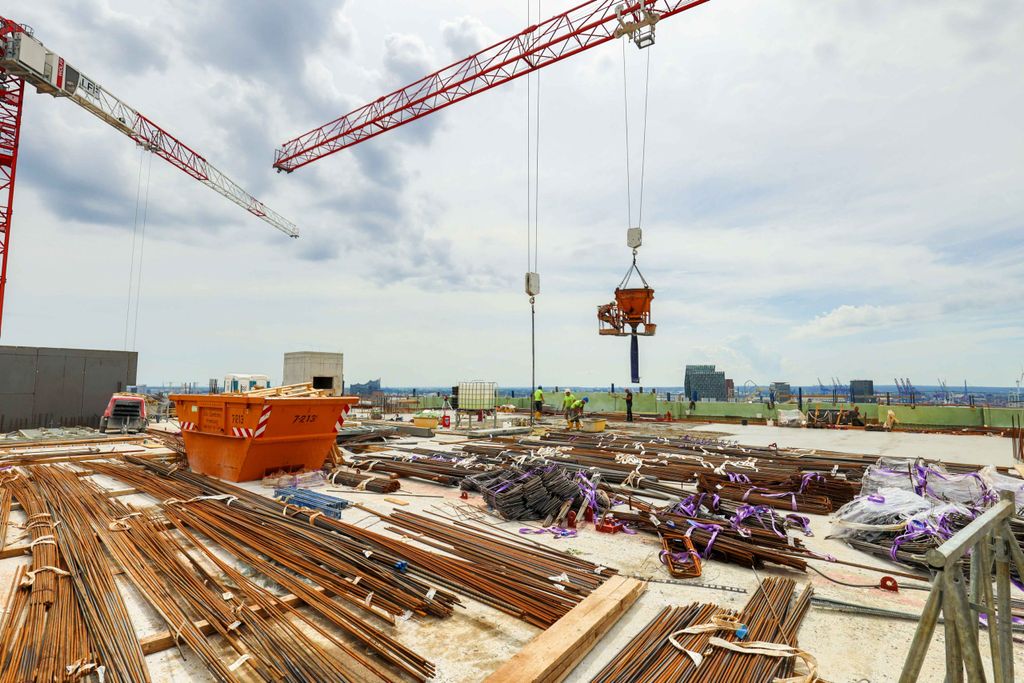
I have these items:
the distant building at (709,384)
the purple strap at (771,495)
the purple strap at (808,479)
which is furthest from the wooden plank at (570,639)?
the distant building at (709,384)

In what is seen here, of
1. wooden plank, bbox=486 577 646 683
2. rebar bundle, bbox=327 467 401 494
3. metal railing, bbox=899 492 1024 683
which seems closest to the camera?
metal railing, bbox=899 492 1024 683

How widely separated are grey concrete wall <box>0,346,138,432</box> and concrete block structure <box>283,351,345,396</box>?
7.39 meters

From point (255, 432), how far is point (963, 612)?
919 cm

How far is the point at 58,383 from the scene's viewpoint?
19359mm

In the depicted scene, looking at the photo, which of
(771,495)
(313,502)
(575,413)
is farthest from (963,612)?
(575,413)

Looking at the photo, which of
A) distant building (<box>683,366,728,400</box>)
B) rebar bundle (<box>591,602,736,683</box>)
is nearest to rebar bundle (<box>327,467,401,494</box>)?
rebar bundle (<box>591,602,736,683</box>)

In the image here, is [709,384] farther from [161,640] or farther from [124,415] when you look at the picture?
[161,640]

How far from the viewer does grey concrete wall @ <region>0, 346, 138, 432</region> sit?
719 inches

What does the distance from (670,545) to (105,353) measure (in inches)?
962

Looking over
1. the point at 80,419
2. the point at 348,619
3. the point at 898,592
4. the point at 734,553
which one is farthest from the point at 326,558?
the point at 80,419

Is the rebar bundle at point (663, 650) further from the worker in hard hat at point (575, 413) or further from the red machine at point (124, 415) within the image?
the red machine at point (124, 415)

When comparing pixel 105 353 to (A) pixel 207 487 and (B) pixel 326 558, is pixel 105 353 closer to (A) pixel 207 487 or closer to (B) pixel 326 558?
(A) pixel 207 487

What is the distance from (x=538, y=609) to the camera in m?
3.93

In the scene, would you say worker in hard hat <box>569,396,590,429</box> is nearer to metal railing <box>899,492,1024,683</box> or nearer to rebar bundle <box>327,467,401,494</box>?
rebar bundle <box>327,467,401,494</box>
